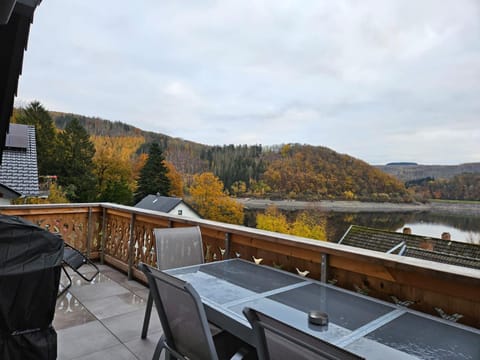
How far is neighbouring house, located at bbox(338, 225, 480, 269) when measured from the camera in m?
12.6

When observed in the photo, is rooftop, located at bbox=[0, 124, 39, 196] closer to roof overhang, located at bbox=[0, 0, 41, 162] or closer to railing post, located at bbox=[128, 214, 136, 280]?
railing post, located at bbox=[128, 214, 136, 280]

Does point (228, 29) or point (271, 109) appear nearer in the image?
point (228, 29)

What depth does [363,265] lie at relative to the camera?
1918mm

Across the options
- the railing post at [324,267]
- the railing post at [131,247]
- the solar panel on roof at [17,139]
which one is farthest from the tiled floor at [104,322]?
the solar panel on roof at [17,139]

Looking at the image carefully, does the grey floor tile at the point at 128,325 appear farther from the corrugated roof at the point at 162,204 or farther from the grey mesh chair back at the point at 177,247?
the corrugated roof at the point at 162,204

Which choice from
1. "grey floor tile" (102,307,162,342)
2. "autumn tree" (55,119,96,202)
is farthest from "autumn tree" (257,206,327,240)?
"grey floor tile" (102,307,162,342)

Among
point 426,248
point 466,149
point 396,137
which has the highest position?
point 396,137

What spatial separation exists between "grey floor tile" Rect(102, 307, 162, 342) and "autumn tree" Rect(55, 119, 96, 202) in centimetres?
2691

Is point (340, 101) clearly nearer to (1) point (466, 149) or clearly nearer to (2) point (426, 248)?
(1) point (466, 149)

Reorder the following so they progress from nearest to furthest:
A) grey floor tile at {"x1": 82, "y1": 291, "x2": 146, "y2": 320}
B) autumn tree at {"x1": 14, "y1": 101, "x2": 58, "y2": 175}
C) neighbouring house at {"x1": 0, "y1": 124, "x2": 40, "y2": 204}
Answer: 1. grey floor tile at {"x1": 82, "y1": 291, "x2": 146, "y2": 320}
2. neighbouring house at {"x1": 0, "y1": 124, "x2": 40, "y2": 204}
3. autumn tree at {"x1": 14, "y1": 101, "x2": 58, "y2": 175}

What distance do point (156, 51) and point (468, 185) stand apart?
11.6 metres

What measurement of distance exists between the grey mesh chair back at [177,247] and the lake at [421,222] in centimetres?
1356

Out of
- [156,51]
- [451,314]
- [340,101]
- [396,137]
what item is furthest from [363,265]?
[396,137]

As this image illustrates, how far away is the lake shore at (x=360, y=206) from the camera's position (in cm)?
1152
